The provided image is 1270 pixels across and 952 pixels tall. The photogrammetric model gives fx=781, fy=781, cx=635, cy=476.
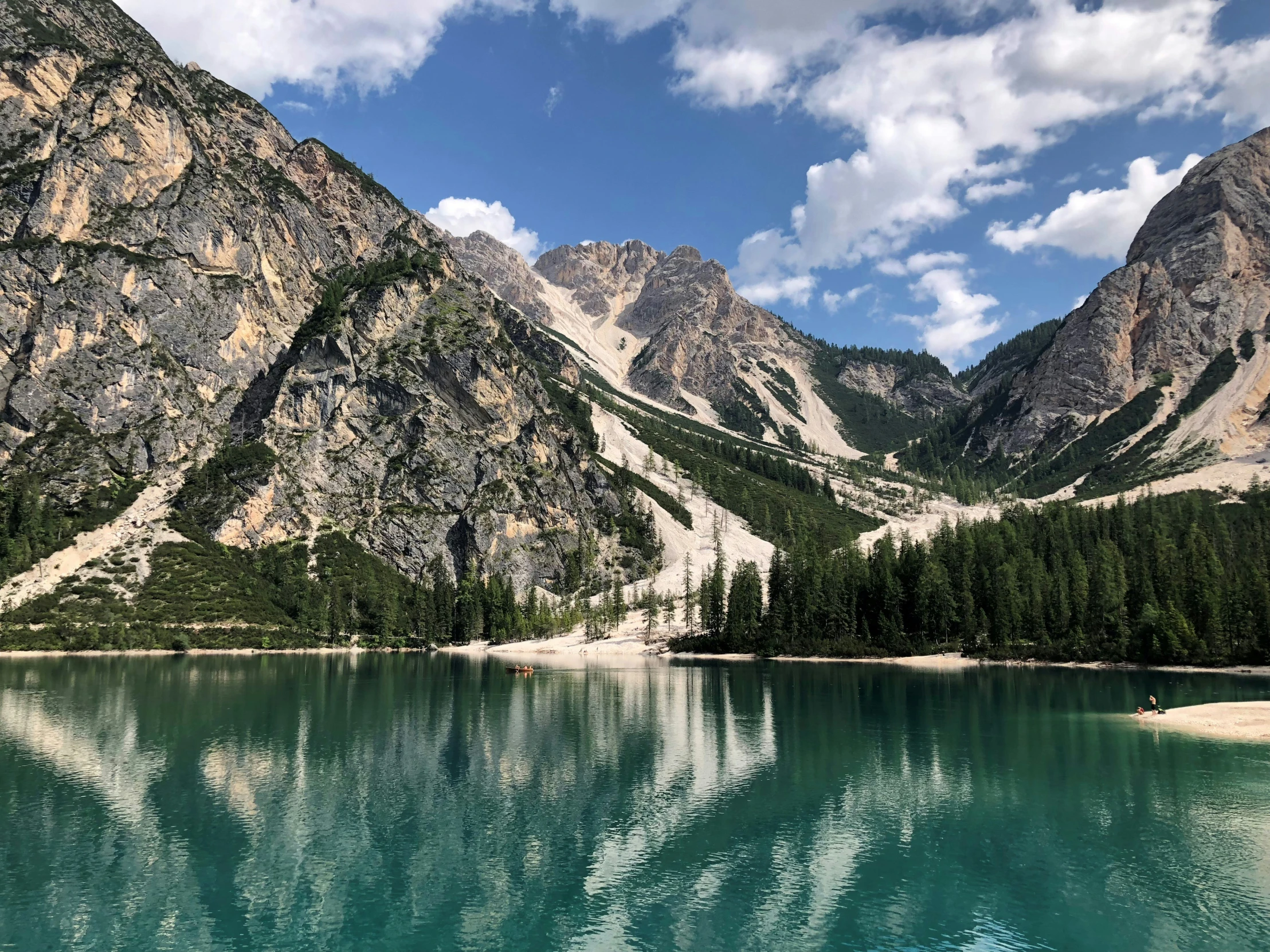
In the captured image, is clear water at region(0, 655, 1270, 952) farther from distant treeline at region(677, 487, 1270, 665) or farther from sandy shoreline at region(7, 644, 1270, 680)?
distant treeline at region(677, 487, 1270, 665)

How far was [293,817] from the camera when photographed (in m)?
39.5

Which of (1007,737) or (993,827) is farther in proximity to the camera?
(1007,737)

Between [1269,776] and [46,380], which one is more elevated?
[46,380]

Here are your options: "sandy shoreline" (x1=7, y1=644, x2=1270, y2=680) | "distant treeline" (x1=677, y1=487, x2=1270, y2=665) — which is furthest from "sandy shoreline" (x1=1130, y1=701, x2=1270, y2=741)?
"distant treeline" (x1=677, y1=487, x2=1270, y2=665)

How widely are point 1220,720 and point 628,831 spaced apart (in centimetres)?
5540

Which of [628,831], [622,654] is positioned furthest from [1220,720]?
[622,654]

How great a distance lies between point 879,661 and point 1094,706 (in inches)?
2153

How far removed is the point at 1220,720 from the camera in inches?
2527

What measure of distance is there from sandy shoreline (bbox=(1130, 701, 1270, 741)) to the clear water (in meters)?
2.46

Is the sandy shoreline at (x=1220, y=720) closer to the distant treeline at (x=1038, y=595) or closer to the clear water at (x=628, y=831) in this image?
the clear water at (x=628, y=831)

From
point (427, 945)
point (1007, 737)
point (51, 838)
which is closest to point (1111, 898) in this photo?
point (427, 945)

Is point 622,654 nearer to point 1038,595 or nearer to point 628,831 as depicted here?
point 1038,595

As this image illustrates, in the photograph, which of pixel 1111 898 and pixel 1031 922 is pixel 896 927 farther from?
pixel 1111 898

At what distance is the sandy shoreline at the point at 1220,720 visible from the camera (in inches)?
2372
